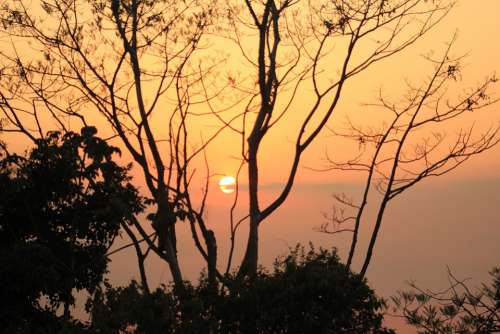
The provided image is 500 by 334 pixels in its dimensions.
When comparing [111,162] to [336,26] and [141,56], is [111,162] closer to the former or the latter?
[141,56]

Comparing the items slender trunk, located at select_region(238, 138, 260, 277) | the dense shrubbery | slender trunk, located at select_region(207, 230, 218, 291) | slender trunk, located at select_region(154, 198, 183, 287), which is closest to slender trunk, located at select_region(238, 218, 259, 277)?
slender trunk, located at select_region(238, 138, 260, 277)

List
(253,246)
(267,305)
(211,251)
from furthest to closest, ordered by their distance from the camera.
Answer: (211,251)
(253,246)
(267,305)

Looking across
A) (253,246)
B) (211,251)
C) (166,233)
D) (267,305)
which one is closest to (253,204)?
(253,246)

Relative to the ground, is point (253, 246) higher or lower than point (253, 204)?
lower

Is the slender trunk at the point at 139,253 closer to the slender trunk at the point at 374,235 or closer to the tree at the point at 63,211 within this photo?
the tree at the point at 63,211

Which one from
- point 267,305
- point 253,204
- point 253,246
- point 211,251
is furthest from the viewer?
point 211,251

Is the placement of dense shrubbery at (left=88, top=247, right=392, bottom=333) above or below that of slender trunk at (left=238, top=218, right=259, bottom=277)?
below

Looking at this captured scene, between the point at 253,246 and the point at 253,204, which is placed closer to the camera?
the point at 253,246

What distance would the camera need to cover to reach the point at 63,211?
19641 mm

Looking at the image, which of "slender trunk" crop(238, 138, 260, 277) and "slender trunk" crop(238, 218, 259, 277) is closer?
"slender trunk" crop(238, 218, 259, 277)

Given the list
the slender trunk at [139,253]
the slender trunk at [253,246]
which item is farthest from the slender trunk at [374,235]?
the slender trunk at [139,253]

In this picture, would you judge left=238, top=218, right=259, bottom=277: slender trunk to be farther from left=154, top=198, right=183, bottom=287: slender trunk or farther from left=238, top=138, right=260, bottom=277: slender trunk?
left=154, top=198, right=183, bottom=287: slender trunk

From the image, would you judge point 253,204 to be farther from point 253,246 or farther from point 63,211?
point 63,211

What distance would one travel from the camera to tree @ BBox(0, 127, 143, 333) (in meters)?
18.7
